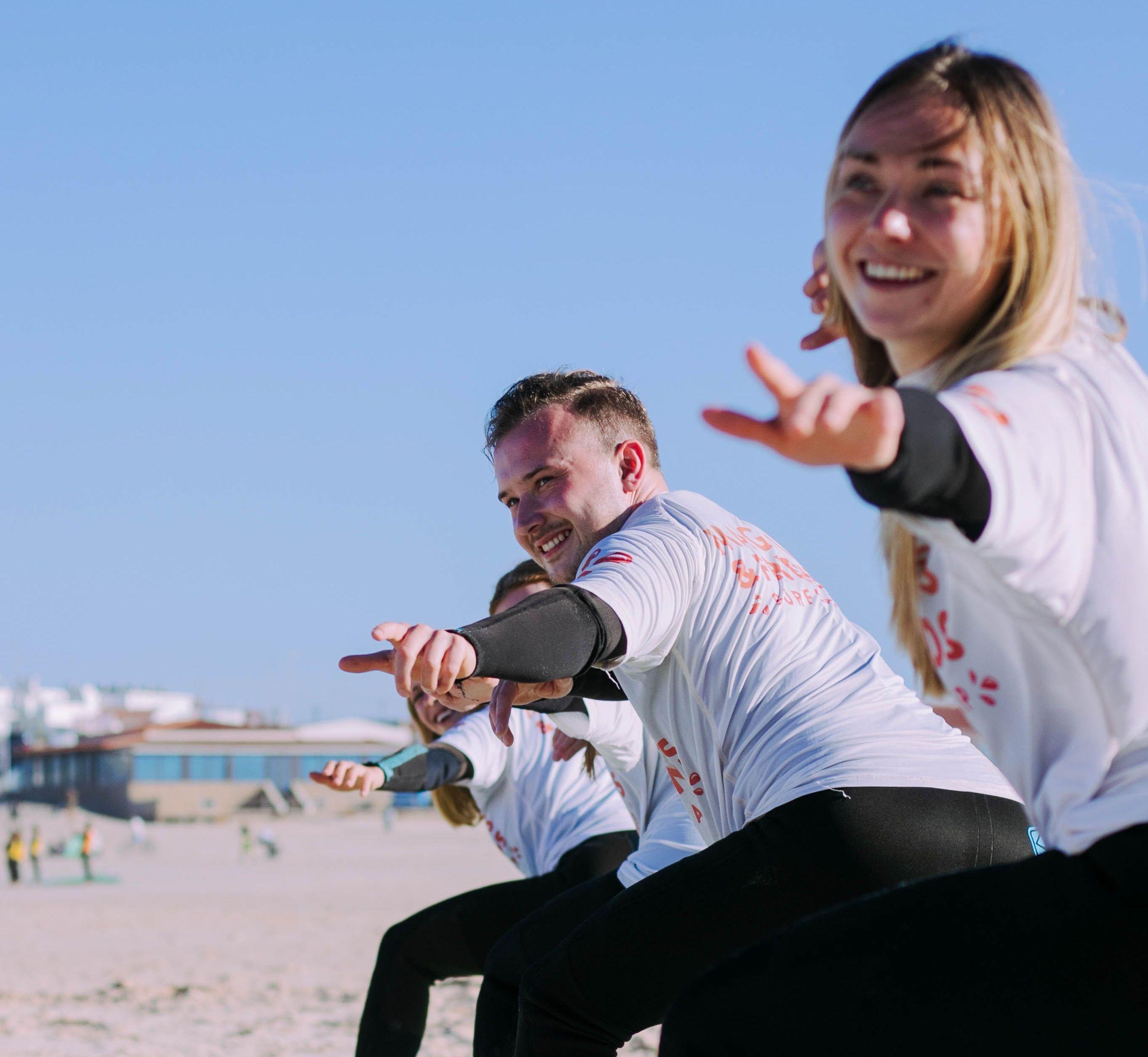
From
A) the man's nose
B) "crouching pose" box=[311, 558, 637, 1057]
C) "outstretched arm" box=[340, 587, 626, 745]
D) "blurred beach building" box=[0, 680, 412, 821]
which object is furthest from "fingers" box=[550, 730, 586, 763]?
"blurred beach building" box=[0, 680, 412, 821]

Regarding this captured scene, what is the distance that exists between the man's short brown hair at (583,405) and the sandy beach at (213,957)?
413cm

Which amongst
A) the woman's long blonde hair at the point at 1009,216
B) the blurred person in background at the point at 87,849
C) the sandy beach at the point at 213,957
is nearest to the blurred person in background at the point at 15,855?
the sandy beach at the point at 213,957

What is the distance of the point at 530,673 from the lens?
229 centimetres

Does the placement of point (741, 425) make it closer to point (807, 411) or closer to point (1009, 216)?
point (807, 411)

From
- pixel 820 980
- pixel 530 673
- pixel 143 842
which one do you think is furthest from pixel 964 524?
pixel 143 842

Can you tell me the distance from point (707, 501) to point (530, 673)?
0.89m

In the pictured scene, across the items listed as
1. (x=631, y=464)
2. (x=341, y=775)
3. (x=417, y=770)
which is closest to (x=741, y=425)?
(x=631, y=464)

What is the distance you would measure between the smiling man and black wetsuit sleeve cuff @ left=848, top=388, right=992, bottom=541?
2.91 feet

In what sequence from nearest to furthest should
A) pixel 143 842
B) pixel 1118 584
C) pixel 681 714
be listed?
pixel 1118 584 → pixel 681 714 → pixel 143 842

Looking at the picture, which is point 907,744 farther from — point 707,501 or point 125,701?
point 125,701

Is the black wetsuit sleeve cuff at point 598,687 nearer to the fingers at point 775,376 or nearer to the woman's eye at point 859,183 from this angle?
the woman's eye at point 859,183

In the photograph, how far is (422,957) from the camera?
417 centimetres

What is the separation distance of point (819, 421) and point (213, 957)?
12.2m

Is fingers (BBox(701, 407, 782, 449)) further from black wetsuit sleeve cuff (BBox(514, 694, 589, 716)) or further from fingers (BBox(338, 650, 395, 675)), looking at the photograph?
black wetsuit sleeve cuff (BBox(514, 694, 589, 716))
